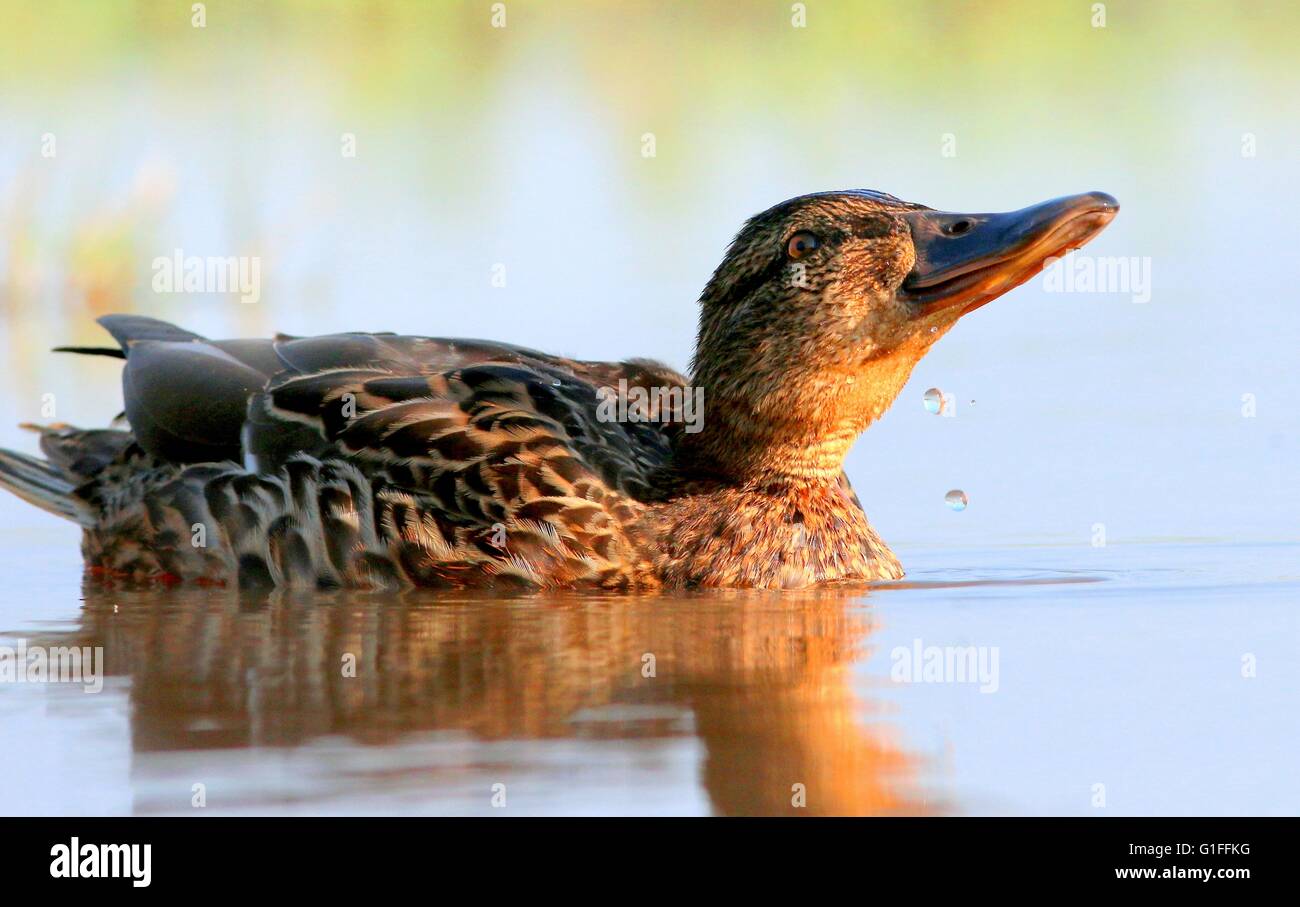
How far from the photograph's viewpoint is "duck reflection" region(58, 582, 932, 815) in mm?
5656

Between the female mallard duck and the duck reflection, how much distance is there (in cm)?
29

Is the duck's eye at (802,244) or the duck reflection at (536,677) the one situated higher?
the duck's eye at (802,244)

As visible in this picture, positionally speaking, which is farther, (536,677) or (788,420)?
(788,420)

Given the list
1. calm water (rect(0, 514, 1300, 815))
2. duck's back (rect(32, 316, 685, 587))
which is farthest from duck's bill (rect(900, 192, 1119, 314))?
duck's back (rect(32, 316, 685, 587))

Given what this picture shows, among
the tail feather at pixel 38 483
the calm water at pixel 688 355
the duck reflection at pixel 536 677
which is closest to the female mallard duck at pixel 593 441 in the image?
the duck reflection at pixel 536 677

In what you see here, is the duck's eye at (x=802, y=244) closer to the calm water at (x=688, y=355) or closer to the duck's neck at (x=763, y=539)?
the duck's neck at (x=763, y=539)

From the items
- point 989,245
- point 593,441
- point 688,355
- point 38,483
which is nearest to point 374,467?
point 593,441

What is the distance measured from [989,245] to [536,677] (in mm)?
2748

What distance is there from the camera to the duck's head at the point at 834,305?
27.0 ft

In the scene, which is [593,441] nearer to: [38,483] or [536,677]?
[536,677]

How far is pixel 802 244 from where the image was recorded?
28.2ft

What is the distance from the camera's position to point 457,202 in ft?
47.9

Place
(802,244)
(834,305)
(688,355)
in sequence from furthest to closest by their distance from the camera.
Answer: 1. (688,355)
2. (802,244)
3. (834,305)

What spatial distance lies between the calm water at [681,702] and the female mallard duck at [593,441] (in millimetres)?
316
